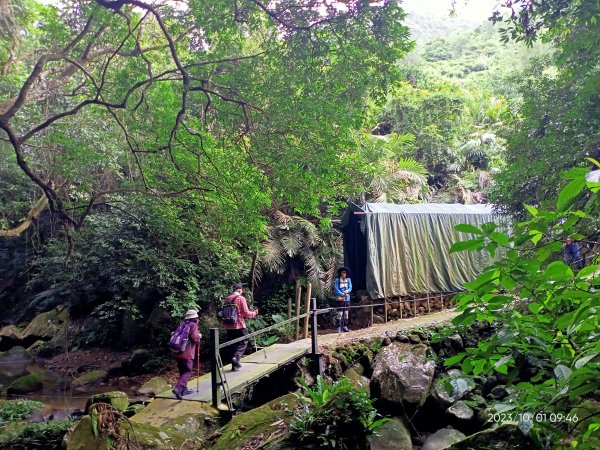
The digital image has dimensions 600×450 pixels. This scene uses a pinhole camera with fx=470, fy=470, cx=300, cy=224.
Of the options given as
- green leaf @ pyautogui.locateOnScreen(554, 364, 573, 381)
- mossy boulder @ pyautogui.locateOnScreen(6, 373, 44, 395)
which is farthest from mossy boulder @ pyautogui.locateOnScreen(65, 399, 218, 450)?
mossy boulder @ pyautogui.locateOnScreen(6, 373, 44, 395)

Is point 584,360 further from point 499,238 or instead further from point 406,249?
point 406,249

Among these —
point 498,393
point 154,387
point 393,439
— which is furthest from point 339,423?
point 154,387

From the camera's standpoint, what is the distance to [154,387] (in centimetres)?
1109

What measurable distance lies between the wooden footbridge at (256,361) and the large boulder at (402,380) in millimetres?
1148

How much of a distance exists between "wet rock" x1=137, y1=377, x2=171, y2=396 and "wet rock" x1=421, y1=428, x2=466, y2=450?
614 cm

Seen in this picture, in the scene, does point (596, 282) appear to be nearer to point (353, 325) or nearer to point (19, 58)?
point (353, 325)

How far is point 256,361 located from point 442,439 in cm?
348

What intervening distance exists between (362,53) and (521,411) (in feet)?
21.5

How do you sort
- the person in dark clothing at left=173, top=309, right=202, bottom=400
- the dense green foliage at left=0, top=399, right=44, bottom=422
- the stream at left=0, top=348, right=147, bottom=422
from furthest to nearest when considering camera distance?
the stream at left=0, top=348, right=147, bottom=422, the dense green foliage at left=0, top=399, right=44, bottom=422, the person in dark clothing at left=173, top=309, right=202, bottom=400

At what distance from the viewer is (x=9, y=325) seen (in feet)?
57.3

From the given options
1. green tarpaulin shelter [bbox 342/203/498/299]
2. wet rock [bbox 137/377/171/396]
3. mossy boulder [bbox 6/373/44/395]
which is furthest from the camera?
green tarpaulin shelter [bbox 342/203/498/299]

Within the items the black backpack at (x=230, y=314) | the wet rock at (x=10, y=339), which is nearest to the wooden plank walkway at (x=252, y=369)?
the black backpack at (x=230, y=314)

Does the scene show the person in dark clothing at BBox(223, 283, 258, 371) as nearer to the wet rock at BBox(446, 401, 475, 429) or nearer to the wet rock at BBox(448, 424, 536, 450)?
the wet rock at BBox(446, 401, 475, 429)

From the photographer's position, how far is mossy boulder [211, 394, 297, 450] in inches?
213
